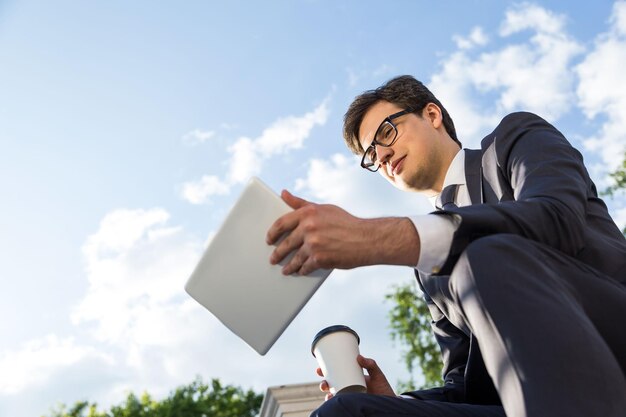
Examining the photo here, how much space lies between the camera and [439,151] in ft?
10.3

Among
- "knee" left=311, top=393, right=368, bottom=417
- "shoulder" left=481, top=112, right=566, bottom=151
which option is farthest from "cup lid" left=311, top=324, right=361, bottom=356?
"shoulder" left=481, top=112, right=566, bottom=151

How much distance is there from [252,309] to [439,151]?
1.60 meters

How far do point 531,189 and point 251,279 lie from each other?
2.34ft

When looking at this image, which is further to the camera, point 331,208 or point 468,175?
point 468,175

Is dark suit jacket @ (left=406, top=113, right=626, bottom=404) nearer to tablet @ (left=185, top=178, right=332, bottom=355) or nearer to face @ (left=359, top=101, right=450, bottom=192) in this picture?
tablet @ (left=185, top=178, right=332, bottom=355)

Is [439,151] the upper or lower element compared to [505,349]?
upper

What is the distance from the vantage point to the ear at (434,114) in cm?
339

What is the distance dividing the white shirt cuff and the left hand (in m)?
0.11

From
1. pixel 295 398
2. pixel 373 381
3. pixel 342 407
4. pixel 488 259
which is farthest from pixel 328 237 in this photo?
pixel 295 398

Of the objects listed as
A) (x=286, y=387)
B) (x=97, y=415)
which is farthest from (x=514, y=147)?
(x=97, y=415)

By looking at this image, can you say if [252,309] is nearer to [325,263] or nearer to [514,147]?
[325,263]

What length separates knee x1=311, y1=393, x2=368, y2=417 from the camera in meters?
1.75

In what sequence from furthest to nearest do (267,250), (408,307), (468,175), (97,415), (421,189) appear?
(97,415)
(408,307)
(421,189)
(468,175)
(267,250)

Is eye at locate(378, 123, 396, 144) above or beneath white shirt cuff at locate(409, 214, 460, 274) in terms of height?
above
